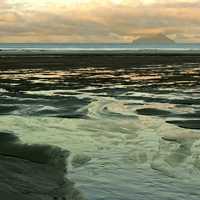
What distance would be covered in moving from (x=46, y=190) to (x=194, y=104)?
16.6m

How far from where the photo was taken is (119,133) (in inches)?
658

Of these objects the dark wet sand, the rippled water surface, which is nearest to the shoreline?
the rippled water surface

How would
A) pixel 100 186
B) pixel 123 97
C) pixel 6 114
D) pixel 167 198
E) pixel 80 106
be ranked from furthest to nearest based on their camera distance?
pixel 123 97
pixel 80 106
pixel 6 114
pixel 100 186
pixel 167 198

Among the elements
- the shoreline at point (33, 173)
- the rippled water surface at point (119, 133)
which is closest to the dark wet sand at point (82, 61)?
the rippled water surface at point (119, 133)

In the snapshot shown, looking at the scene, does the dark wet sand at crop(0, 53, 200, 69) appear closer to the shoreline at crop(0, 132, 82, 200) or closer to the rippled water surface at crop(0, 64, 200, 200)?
the rippled water surface at crop(0, 64, 200, 200)

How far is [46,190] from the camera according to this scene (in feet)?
32.8

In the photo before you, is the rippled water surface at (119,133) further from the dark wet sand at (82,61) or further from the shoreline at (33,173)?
the dark wet sand at (82,61)

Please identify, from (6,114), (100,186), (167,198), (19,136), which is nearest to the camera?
(167,198)

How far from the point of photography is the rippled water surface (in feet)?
35.7

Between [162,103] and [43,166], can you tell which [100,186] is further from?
[162,103]

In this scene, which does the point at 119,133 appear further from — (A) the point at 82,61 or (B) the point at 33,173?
(A) the point at 82,61

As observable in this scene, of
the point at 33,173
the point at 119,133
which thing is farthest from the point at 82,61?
the point at 33,173

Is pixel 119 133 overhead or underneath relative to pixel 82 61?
overhead

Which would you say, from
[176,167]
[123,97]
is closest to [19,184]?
[176,167]
